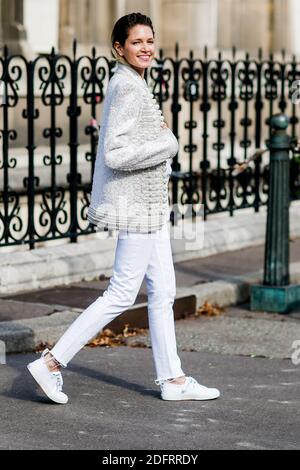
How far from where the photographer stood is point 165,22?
16250mm

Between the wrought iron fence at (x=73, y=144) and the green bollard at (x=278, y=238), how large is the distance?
1.70 m

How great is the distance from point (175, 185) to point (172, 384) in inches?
216

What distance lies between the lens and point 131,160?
6637mm

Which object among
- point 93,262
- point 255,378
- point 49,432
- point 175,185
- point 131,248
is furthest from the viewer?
point 175,185

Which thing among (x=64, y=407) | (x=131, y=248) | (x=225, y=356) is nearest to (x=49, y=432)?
(x=64, y=407)

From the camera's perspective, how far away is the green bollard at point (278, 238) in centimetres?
995

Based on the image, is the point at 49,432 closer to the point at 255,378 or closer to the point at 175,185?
the point at 255,378

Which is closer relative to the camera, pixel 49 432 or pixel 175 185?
pixel 49 432

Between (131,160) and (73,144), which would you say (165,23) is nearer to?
(73,144)

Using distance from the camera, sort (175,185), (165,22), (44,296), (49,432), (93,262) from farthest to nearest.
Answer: (165,22), (175,185), (93,262), (44,296), (49,432)

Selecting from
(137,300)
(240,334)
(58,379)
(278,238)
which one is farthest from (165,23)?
(58,379)

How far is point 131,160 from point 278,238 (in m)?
3.66

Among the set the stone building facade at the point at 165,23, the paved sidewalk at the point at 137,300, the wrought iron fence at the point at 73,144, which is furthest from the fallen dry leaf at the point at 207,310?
the stone building facade at the point at 165,23

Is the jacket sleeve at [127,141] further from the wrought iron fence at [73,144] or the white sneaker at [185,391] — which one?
the wrought iron fence at [73,144]
